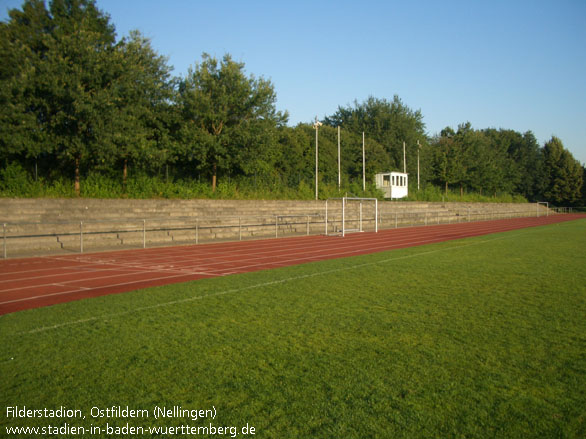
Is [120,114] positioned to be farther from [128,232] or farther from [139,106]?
[128,232]

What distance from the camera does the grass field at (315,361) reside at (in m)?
3.12

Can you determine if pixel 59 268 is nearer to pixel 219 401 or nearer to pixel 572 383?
pixel 219 401

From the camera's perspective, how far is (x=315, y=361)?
4273mm

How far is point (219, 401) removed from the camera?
3428 mm

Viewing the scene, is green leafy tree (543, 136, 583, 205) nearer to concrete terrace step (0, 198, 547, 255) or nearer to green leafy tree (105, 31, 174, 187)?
concrete terrace step (0, 198, 547, 255)

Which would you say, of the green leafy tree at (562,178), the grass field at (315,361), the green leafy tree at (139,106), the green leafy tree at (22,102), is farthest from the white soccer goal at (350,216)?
the green leafy tree at (562,178)

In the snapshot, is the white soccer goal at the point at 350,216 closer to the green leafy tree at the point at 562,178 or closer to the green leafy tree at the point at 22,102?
the green leafy tree at the point at 22,102

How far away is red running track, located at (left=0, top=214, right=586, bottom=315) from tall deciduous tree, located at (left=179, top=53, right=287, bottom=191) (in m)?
8.84

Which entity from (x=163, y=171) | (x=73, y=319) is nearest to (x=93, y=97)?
(x=163, y=171)

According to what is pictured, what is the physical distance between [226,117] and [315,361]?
23348mm

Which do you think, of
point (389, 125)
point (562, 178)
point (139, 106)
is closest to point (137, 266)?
point (139, 106)

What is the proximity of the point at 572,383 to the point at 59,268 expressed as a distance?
430 inches

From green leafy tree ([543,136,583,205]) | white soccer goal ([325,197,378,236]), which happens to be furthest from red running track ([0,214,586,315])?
green leafy tree ([543,136,583,205])

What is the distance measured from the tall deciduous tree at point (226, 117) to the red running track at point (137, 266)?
8.84 m
